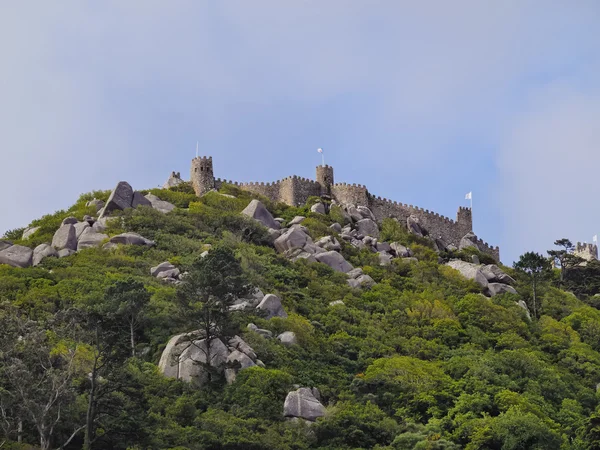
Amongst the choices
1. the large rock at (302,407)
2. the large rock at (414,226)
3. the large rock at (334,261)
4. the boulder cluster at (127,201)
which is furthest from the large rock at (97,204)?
the large rock at (302,407)

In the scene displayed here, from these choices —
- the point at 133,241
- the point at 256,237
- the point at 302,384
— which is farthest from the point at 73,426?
the point at 256,237

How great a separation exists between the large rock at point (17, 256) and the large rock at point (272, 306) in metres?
14.6

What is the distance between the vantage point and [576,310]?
6512cm

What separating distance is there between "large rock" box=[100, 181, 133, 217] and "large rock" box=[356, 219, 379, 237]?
15560 mm

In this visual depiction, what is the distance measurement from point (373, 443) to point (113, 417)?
33.6 ft

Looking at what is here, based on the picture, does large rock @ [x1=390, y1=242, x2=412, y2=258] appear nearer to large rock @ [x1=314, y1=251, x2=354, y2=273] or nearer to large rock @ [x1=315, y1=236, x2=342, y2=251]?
large rock @ [x1=315, y1=236, x2=342, y2=251]

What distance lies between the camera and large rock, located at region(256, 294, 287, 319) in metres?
51.3

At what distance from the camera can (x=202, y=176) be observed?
75.9 meters

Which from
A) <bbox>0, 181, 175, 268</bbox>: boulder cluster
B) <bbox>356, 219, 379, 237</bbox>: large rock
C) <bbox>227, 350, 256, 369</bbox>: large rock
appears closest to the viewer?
<bbox>227, 350, 256, 369</bbox>: large rock

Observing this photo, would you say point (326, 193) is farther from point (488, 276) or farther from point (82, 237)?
point (82, 237)

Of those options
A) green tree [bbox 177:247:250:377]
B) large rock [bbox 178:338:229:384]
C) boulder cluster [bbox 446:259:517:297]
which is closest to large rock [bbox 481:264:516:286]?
boulder cluster [bbox 446:259:517:297]

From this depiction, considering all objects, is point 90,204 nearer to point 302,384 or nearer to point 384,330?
point 384,330

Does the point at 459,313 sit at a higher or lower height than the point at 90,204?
lower

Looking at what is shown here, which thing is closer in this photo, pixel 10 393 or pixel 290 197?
pixel 10 393
